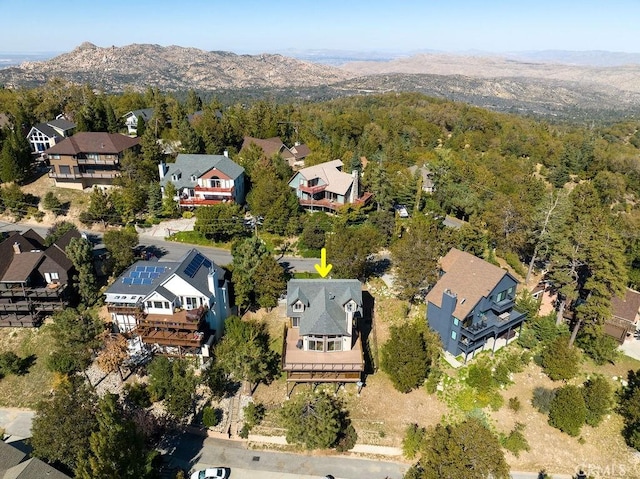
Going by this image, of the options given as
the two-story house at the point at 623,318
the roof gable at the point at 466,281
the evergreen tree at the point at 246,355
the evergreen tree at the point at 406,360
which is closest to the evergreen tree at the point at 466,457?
the evergreen tree at the point at 406,360

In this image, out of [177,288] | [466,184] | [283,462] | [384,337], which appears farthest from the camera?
[466,184]

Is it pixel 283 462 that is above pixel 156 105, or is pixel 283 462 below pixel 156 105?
below

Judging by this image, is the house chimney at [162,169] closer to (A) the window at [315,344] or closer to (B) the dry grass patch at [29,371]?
(B) the dry grass patch at [29,371]

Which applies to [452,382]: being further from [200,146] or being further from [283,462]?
[200,146]

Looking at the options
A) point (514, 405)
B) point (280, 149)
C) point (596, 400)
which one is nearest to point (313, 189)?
point (280, 149)

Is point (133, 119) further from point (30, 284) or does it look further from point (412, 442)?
point (412, 442)

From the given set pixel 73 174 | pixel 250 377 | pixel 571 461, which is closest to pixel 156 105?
pixel 73 174

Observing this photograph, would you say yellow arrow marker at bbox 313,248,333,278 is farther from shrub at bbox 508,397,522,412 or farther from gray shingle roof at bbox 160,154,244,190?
gray shingle roof at bbox 160,154,244,190
